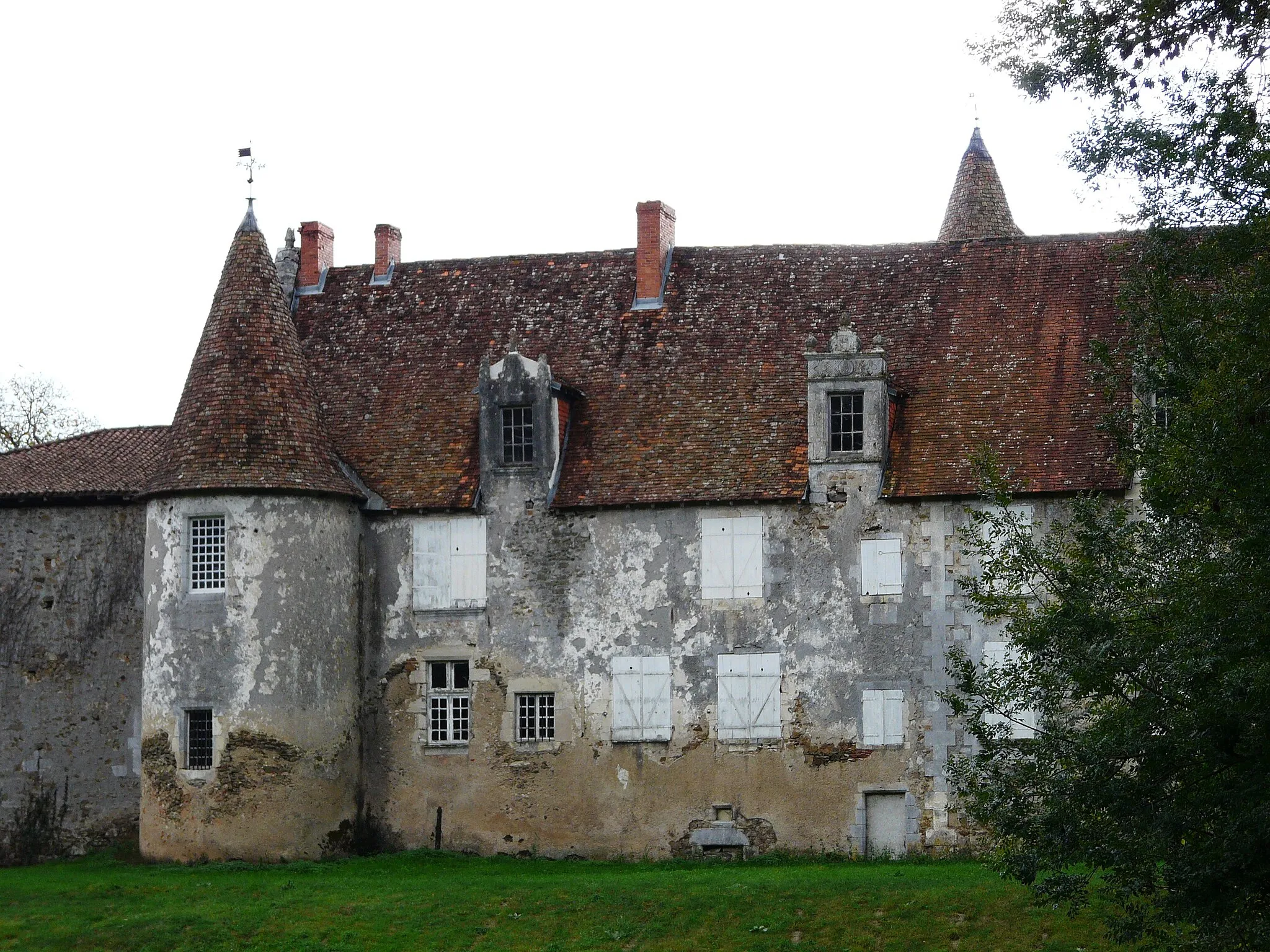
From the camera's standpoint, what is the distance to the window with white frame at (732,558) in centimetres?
3070

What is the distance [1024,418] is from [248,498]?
13.0 metres

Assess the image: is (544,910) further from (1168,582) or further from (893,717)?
(1168,582)

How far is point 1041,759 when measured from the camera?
19.6 metres

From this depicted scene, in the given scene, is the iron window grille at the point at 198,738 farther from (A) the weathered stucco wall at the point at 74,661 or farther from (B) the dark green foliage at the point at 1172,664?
(B) the dark green foliage at the point at 1172,664

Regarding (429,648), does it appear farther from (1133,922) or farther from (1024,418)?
(1133,922)

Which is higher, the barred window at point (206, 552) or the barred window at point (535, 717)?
the barred window at point (206, 552)

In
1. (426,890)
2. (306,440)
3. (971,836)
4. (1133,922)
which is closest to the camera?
(1133,922)

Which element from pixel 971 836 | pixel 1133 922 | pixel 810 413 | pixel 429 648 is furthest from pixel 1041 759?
pixel 429 648

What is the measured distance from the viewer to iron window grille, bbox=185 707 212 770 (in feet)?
98.7

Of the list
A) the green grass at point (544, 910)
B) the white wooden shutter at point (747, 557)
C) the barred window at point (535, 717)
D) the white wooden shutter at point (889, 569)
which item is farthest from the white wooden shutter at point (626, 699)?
the white wooden shutter at point (889, 569)

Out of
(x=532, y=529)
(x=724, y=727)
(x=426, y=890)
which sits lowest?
(x=426, y=890)

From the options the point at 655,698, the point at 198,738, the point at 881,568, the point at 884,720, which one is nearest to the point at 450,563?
the point at 655,698

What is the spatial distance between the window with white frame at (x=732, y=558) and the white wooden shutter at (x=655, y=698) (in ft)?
4.47

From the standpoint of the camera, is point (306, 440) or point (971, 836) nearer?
point (971, 836)
